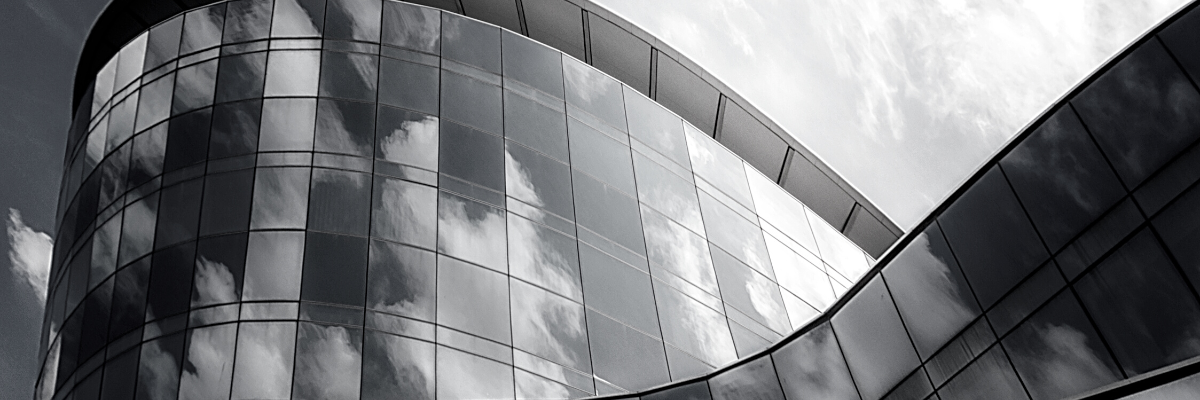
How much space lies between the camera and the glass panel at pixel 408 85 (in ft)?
74.8

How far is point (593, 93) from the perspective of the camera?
2803 centimetres

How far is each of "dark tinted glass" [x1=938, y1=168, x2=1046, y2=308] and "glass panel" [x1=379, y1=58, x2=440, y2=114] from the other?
13815 mm

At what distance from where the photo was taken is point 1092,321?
11508 mm

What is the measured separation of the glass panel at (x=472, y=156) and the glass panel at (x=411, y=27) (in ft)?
9.51

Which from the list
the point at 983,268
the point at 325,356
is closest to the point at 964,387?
the point at 983,268

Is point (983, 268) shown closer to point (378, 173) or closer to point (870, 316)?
point (870, 316)

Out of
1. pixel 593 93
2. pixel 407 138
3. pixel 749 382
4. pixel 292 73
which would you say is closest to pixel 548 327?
pixel 407 138

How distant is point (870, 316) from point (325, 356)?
389 inches

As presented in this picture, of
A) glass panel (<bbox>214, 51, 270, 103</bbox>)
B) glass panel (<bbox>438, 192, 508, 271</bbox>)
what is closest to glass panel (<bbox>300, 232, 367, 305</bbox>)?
glass panel (<bbox>438, 192, 508, 271</bbox>)

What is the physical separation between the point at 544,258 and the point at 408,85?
5.62 meters

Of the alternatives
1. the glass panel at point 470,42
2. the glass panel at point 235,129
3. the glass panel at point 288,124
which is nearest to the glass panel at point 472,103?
the glass panel at point 470,42

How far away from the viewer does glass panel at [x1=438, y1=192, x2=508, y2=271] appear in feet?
67.7

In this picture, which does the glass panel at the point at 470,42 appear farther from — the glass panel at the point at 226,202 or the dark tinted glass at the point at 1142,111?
the dark tinted glass at the point at 1142,111

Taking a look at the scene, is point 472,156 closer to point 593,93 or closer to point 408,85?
point 408,85
